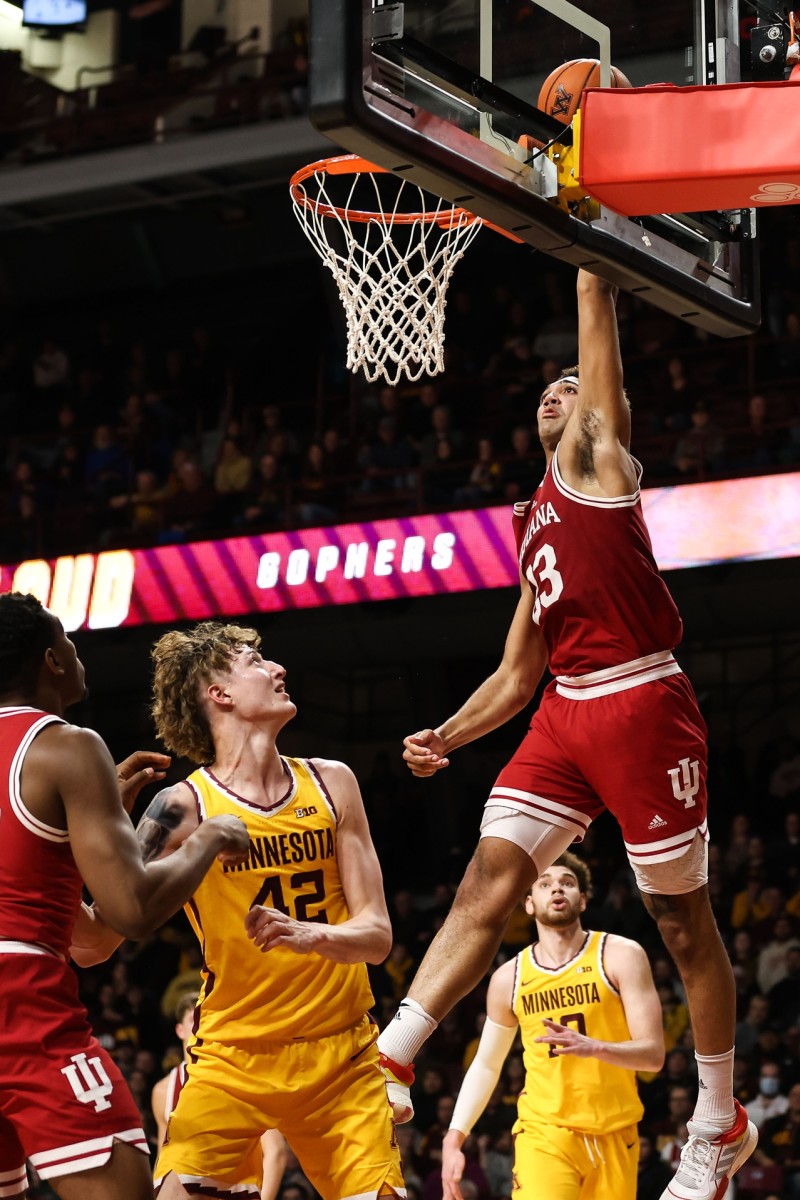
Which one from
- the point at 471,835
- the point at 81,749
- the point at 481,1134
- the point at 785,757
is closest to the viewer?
the point at 81,749

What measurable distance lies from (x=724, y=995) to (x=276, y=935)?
1429mm

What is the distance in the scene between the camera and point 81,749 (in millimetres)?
3869

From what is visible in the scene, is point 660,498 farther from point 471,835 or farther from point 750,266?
point 750,266

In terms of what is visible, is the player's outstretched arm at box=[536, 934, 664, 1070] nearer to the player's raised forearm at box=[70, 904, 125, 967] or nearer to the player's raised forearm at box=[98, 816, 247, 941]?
the player's raised forearm at box=[70, 904, 125, 967]

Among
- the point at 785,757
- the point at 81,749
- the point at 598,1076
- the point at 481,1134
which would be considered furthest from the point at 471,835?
the point at 81,749

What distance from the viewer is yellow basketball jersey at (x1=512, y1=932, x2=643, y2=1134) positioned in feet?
21.6

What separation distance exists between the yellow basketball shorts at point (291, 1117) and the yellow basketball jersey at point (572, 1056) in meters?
2.02

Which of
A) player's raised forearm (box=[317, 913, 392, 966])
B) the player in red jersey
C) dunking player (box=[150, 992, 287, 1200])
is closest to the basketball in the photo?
the player in red jersey

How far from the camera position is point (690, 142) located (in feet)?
15.8

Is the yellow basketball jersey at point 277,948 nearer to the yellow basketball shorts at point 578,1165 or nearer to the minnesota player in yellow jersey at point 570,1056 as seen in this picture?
the minnesota player in yellow jersey at point 570,1056

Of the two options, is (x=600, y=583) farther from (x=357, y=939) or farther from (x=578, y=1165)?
(x=578, y=1165)

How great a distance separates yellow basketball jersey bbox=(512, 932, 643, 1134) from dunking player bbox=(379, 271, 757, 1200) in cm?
147

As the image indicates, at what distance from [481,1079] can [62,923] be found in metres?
3.28

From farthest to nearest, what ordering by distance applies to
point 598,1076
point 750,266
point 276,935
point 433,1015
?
1. point 598,1076
2. point 750,266
3. point 433,1015
4. point 276,935
